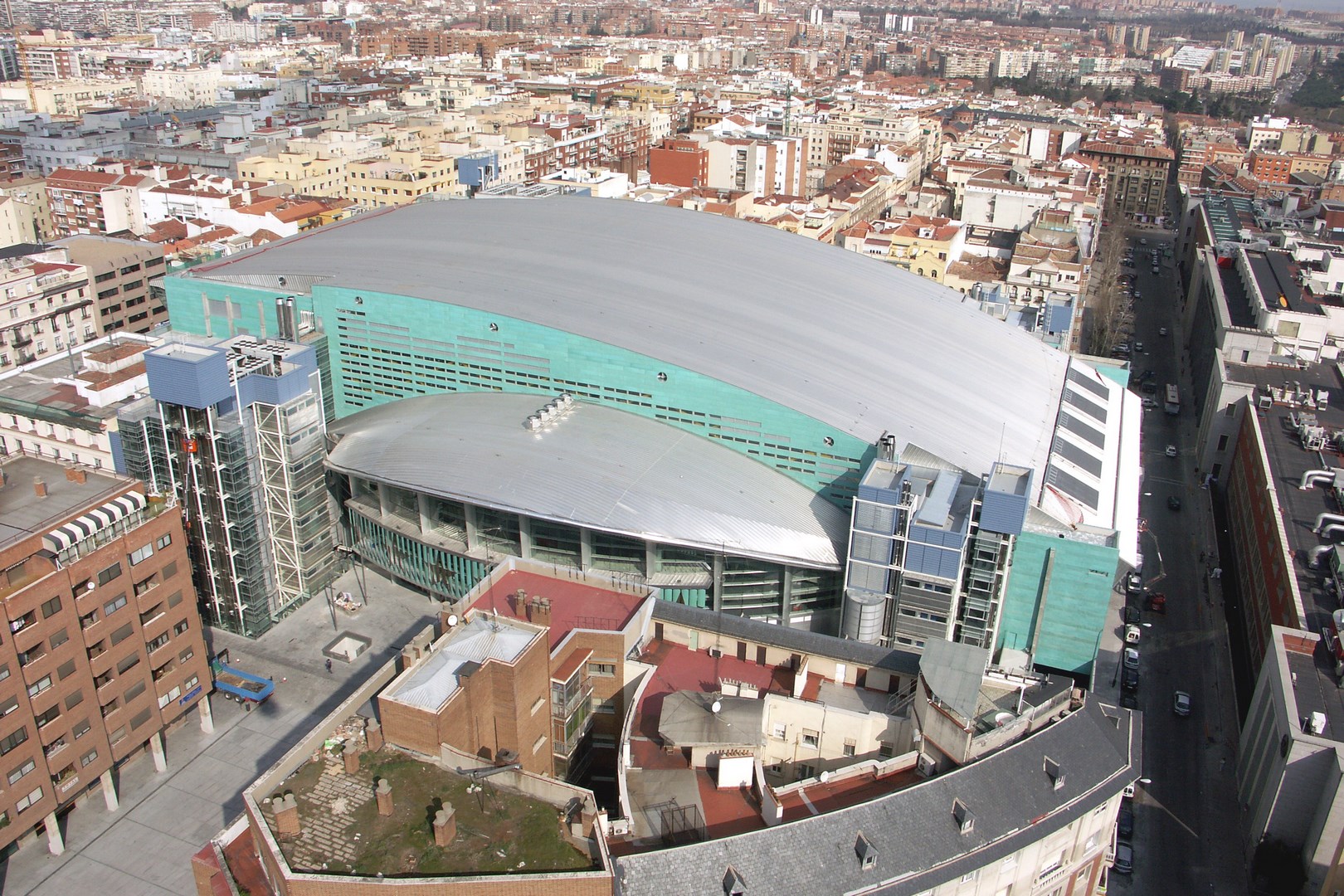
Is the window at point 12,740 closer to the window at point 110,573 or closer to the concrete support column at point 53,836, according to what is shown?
the concrete support column at point 53,836

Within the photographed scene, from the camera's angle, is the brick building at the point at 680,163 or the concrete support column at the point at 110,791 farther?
the brick building at the point at 680,163

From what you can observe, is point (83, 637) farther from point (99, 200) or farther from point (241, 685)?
point (99, 200)

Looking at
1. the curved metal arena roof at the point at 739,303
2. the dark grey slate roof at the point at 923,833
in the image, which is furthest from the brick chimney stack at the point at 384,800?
the curved metal arena roof at the point at 739,303

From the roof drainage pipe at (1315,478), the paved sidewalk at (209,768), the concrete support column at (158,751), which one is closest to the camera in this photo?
the paved sidewalk at (209,768)

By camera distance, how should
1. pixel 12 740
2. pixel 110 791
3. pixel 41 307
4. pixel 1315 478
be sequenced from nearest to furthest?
1. pixel 12 740
2. pixel 110 791
3. pixel 1315 478
4. pixel 41 307

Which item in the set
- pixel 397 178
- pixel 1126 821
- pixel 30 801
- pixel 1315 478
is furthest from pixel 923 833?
pixel 397 178

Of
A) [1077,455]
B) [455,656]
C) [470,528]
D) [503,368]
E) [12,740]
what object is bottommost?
[470,528]

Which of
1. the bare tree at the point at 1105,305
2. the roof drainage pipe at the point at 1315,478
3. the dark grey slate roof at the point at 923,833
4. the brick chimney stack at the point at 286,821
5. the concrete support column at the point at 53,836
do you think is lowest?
the concrete support column at the point at 53,836

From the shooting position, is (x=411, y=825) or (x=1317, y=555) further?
(x=1317, y=555)
